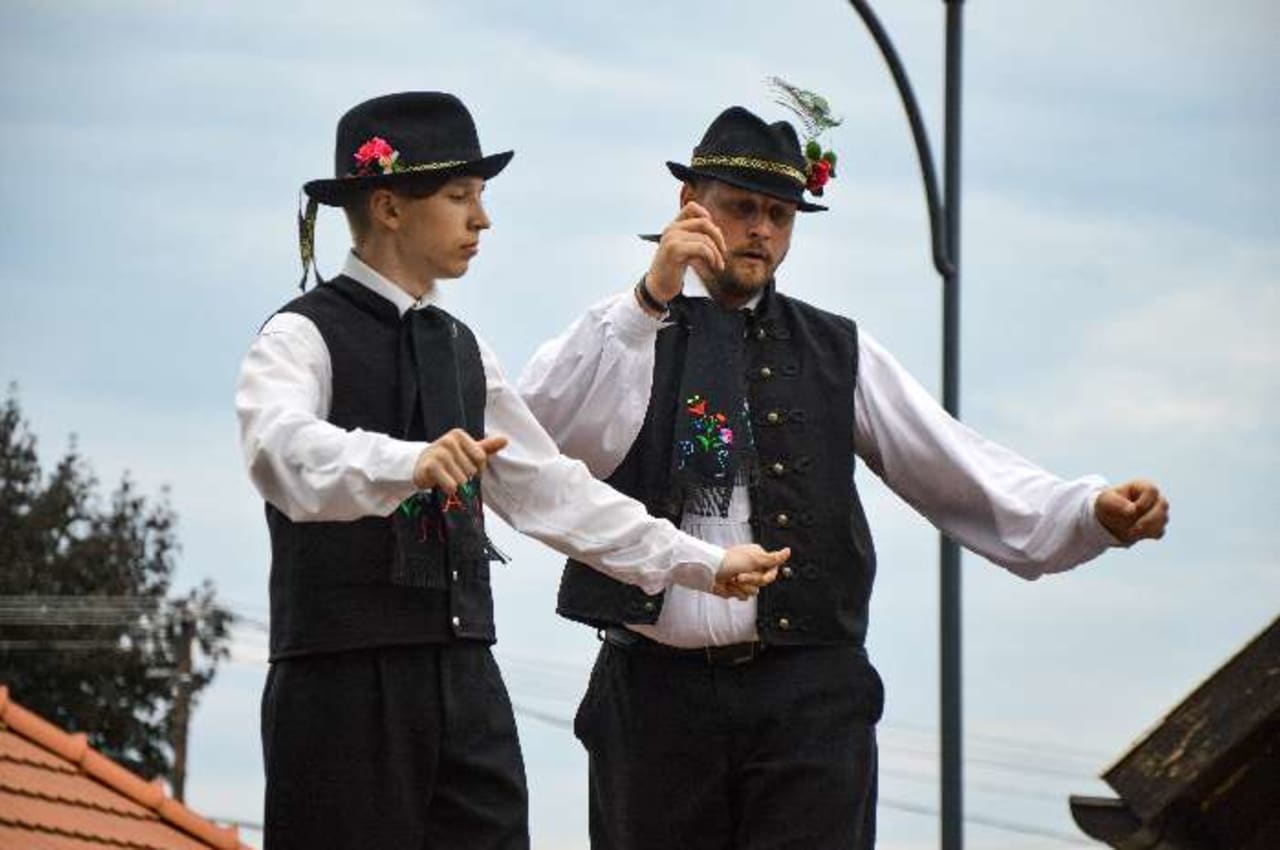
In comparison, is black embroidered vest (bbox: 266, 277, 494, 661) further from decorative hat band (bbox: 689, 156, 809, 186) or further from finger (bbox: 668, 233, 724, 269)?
decorative hat band (bbox: 689, 156, 809, 186)

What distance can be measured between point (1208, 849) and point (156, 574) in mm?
37753

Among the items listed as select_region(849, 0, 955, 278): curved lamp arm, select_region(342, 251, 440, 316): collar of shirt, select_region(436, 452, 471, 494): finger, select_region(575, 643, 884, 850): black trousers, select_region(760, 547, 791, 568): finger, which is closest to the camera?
select_region(436, 452, 471, 494): finger

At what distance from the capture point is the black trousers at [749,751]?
6.43 m

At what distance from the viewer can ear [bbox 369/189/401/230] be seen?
5.91 metres

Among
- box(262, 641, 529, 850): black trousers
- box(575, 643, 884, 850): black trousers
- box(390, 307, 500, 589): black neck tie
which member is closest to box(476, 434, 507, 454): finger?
box(390, 307, 500, 589): black neck tie

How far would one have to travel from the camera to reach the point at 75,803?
1052 cm

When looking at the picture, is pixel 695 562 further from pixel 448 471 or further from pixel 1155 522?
pixel 1155 522

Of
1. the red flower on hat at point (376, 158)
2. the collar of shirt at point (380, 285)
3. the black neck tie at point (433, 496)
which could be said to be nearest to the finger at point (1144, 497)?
the black neck tie at point (433, 496)

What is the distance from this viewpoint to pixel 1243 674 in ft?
23.7

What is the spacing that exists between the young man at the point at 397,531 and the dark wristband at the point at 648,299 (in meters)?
0.58

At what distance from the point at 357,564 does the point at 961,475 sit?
1.76m

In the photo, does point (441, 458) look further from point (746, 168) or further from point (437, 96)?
point (746, 168)

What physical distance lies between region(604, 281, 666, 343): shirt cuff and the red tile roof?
9.89 ft

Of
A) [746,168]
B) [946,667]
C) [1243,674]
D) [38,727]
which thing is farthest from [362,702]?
[38,727]
